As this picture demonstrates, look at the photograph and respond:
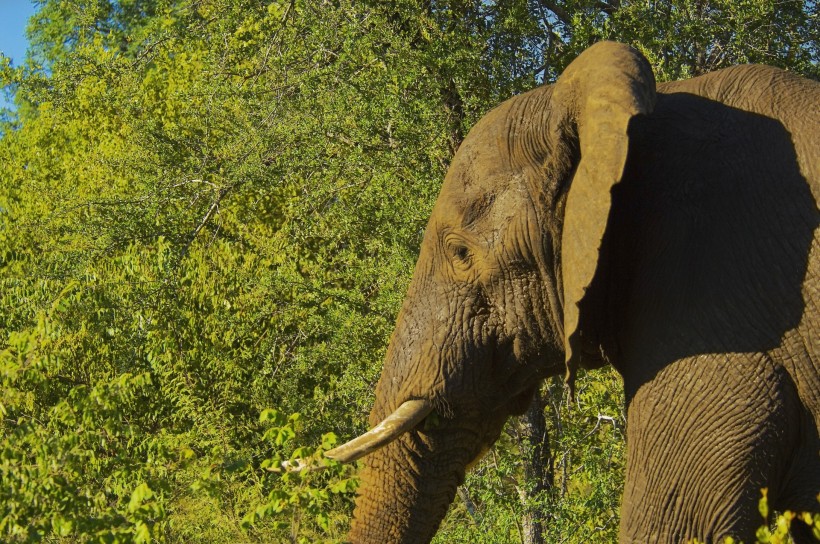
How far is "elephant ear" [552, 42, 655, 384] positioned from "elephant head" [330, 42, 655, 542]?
13mm

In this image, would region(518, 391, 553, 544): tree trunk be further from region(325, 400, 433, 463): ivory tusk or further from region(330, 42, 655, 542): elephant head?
region(325, 400, 433, 463): ivory tusk

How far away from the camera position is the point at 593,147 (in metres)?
4.41

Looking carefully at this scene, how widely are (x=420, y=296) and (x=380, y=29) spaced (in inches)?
126

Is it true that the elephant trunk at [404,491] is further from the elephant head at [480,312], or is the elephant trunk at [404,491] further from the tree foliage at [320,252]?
the tree foliage at [320,252]

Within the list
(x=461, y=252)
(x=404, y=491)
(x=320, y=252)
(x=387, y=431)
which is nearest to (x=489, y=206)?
(x=461, y=252)

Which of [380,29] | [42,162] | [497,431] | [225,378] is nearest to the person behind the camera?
[497,431]

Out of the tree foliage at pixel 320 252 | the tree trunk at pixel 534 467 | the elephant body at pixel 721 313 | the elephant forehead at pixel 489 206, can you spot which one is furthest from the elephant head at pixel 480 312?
the tree trunk at pixel 534 467

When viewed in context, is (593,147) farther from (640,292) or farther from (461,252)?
(461,252)

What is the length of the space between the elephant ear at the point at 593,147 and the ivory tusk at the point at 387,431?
61cm

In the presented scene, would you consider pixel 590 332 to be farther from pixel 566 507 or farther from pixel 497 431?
pixel 566 507

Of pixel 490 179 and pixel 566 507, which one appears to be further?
pixel 566 507

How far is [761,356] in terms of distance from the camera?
13.8 ft

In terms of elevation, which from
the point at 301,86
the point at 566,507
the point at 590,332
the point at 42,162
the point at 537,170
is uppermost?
the point at 42,162

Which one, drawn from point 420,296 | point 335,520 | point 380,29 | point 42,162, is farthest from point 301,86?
point 42,162
